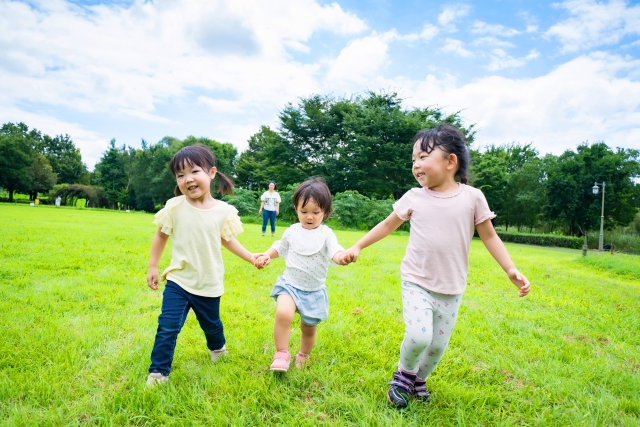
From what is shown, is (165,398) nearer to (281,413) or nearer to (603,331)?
(281,413)

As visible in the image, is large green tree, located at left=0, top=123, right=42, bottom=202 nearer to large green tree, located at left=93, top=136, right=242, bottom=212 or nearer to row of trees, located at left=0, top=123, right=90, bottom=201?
row of trees, located at left=0, top=123, right=90, bottom=201

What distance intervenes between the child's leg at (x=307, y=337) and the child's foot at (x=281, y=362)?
23 centimetres

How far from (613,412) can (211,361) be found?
2.65 meters

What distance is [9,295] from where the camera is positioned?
400 cm

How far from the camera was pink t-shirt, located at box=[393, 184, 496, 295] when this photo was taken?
2291mm

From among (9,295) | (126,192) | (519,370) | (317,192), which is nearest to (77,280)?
(9,295)

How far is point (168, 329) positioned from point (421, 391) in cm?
169

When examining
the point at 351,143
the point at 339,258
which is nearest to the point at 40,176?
the point at 351,143

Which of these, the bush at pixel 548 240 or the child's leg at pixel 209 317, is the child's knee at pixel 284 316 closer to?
the child's leg at pixel 209 317

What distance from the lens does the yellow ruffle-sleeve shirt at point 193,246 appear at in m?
2.58

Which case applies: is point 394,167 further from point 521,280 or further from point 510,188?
point 521,280

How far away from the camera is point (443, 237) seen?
7.57 ft

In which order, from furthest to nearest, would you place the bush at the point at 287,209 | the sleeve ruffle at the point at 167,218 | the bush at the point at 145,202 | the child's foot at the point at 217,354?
the bush at the point at 145,202 → the bush at the point at 287,209 → the child's foot at the point at 217,354 → the sleeve ruffle at the point at 167,218

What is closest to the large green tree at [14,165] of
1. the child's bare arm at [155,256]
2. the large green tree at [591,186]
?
the child's bare arm at [155,256]
